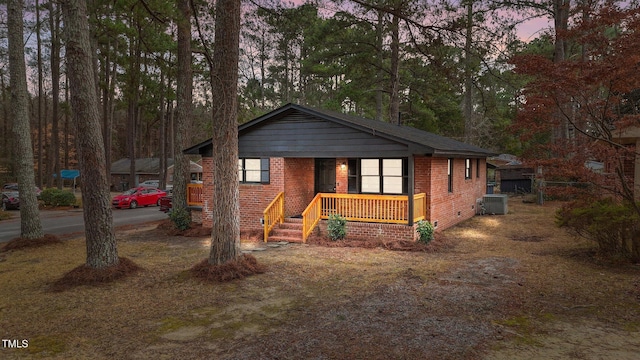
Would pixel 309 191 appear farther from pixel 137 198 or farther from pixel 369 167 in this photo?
pixel 137 198

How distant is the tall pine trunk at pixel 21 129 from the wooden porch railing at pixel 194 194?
5.41 m

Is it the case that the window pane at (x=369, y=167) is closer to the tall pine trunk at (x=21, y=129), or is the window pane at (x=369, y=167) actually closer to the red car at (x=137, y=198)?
the tall pine trunk at (x=21, y=129)

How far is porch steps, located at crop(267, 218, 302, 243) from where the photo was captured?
13.4m

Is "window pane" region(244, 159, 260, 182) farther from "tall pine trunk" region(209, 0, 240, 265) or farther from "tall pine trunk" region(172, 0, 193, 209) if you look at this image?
"tall pine trunk" region(209, 0, 240, 265)

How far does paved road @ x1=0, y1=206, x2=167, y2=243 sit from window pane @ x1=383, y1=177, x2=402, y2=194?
12.3 m

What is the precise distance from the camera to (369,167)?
14641 mm

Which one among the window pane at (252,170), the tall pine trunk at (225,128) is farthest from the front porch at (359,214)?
the tall pine trunk at (225,128)

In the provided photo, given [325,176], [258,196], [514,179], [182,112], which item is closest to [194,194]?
[182,112]

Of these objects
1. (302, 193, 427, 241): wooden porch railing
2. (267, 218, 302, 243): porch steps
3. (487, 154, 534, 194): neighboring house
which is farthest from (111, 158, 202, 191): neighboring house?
(302, 193, 427, 241): wooden porch railing

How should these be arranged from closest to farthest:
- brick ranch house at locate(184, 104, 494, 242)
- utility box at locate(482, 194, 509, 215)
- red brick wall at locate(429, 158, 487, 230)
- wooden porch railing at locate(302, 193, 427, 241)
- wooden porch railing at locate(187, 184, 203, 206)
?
wooden porch railing at locate(302, 193, 427, 241) → brick ranch house at locate(184, 104, 494, 242) → red brick wall at locate(429, 158, 487, 230) → wooden porch railing at locate(187, 184, 203, 206) → utility box at locate(482, 194, 509, 215)

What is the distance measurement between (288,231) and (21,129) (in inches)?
374

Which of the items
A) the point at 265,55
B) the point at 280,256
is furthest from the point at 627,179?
the point at 265,55

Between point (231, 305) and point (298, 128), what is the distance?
8.47m

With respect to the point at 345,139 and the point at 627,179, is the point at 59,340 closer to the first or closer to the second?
the point at 345,139
